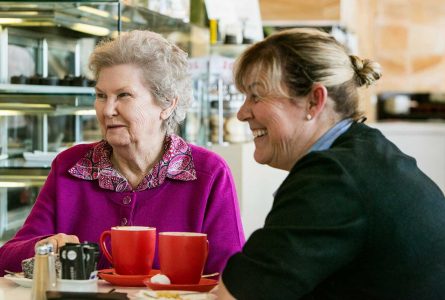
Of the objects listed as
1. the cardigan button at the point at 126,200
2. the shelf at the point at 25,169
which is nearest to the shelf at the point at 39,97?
the shelf at the point at 25,169

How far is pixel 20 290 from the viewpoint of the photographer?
2178 mm

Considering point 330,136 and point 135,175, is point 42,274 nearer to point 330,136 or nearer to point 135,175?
point 330,136

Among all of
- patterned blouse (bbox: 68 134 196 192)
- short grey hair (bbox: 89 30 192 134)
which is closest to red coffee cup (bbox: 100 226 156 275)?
patterned blouse (bbox: 68 134 196 192)

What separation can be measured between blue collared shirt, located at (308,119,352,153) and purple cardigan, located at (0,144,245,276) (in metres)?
0.72

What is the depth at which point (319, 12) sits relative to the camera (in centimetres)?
710

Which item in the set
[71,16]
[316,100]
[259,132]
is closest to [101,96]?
[259,132]

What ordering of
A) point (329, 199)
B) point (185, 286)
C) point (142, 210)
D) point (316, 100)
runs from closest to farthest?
point (329, 199) → point (316, 100) → point (185, 286) → point (142, 210)

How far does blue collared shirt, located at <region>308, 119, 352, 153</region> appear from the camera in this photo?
1.85m

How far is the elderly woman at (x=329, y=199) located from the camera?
162 centimetres

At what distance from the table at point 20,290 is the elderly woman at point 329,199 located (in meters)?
0.51

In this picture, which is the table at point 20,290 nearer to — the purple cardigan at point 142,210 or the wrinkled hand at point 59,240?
the wrinkled hand at point 59,240

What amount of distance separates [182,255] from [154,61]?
2.60ft

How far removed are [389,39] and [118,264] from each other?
8.22 m

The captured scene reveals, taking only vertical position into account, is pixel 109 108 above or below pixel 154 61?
below
